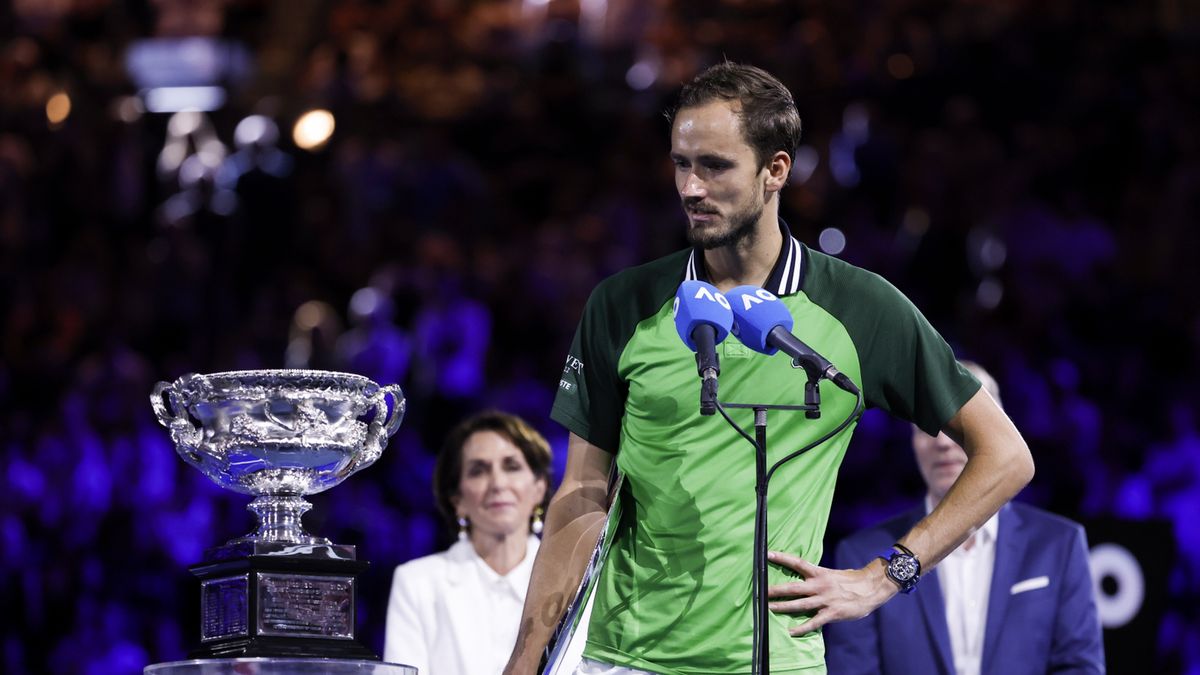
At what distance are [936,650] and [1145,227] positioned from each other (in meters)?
4.03

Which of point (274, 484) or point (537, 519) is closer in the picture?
point (274, 484)

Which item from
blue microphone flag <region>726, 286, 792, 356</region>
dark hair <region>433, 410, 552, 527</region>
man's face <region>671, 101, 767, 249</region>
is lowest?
blue microphone flag <region>726, 286, 792, 356</region>

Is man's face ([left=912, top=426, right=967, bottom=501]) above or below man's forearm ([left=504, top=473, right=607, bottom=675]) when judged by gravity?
above

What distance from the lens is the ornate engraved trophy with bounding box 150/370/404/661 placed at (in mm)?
2854

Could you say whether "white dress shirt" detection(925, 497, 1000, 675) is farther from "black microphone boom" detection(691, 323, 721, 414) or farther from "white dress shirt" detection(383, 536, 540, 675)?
"black microphone boom" detection(691, 323, 721, 414)

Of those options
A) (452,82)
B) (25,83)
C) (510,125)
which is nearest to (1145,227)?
(510,125)

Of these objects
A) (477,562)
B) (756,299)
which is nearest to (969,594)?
(477,562)

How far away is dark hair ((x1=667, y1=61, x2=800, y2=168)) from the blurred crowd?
12.8 ft

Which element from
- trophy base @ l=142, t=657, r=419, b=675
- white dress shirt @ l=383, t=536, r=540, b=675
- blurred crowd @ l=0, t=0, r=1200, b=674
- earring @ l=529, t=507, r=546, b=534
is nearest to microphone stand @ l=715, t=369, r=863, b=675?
trophy base @ l=142, t=657, r=419, b=675

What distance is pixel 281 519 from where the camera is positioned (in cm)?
301

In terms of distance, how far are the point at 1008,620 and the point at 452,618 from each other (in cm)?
144

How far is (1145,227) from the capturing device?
305 inches

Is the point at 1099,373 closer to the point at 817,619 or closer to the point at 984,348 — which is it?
the point at 984,348

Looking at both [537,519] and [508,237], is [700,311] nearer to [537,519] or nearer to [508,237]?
[537,519]
